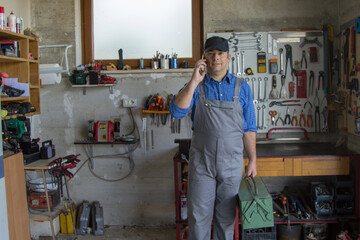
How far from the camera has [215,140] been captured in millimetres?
2361

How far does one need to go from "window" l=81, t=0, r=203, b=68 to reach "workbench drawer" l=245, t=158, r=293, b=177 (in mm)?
1373

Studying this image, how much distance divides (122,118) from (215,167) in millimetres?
1731

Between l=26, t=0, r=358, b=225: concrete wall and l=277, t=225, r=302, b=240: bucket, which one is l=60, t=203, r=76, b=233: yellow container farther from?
l=277, t=225, r=302, b=240: bucket

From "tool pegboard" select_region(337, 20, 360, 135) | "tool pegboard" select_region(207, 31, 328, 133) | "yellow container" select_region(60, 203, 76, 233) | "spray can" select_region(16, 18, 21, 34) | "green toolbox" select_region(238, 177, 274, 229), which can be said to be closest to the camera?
"green toolbox" select_region(238, 177, 274, 229)

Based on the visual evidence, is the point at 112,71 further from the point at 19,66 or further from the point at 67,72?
the point at 19,66

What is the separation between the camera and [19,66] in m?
3.33

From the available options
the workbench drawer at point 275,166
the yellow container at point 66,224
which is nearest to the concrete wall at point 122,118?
the yellow container at point 66,224

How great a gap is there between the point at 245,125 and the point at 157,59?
158cm

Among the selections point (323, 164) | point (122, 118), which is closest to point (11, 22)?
point (122, 118)

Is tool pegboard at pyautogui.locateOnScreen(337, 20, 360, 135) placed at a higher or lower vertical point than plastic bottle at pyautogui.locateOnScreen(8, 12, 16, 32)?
lower

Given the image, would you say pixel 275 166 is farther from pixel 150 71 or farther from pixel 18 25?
pixel 18 25

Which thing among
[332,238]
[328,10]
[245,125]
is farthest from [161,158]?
[328,10]

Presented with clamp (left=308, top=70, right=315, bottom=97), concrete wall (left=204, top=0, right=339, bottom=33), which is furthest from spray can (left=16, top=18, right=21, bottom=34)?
clamp (left=308, top=70, right=315, bottom=97)

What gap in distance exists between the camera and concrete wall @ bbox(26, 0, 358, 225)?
3.66 metres
